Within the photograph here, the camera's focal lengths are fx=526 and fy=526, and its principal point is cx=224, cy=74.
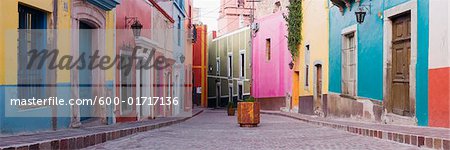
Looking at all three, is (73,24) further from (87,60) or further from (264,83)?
(264,83)

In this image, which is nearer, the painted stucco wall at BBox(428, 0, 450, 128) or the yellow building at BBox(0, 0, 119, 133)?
the yellow building at BBox(0, 0, 119, 133)

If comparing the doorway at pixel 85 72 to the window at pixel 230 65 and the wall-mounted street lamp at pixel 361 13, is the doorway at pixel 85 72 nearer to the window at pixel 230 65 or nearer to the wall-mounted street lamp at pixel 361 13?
the wall-mounted street lamp at pixel 361 13

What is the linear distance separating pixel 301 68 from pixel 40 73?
48.2 feet

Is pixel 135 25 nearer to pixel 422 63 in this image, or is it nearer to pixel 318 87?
pixel 422 63

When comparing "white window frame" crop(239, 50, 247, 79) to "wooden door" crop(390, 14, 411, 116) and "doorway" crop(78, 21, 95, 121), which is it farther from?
"doorway" crop(78, 21, 95, 121)

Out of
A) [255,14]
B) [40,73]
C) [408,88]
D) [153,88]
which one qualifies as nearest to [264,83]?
[255,14]

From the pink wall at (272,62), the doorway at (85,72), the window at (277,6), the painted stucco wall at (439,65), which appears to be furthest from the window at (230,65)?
the painted stucco wall at (439,65)

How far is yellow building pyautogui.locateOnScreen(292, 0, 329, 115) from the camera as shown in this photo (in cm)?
1847

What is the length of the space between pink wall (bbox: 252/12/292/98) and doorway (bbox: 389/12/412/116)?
12.5 m

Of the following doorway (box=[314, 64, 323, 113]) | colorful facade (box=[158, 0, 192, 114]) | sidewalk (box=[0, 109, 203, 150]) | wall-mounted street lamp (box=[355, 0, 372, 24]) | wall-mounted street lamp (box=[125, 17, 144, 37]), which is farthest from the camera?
colorful facade (box=[158, 0, 192, 114])

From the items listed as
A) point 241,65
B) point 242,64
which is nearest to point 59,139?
point 242,64

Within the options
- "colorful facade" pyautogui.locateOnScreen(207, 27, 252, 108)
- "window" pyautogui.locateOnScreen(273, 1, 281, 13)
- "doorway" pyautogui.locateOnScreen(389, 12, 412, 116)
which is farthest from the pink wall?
"doorway" pyautogui.locateOnScreen(389, 12, 412, 116)

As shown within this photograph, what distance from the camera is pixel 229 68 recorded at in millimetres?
40719

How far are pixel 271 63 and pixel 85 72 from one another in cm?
1810
